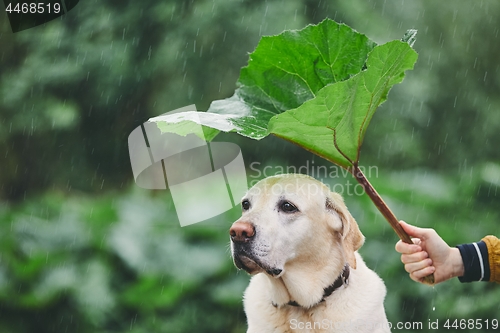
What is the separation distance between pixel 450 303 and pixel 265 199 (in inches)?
86.8

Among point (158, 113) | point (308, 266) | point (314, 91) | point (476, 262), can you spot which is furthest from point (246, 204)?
point (158, 113)

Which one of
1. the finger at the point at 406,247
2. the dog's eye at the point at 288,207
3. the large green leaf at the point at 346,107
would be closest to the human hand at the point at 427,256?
the finger at the point at 406,247

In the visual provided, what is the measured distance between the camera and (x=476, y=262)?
1633 millimetres

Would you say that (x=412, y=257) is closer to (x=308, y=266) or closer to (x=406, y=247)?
(x=406, y=247)

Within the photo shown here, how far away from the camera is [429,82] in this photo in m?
4.06

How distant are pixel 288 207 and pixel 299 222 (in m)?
0.06

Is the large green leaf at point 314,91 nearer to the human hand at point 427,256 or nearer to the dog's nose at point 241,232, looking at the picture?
the dog's nose at point 241,232

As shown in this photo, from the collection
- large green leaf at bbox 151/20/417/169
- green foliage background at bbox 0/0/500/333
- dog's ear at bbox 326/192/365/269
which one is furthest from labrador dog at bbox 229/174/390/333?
green foliage background at bbox 0/0/500/333

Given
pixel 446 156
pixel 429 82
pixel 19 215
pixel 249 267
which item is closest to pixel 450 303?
pixel 446 156

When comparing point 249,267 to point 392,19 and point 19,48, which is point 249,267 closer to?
point 392,19

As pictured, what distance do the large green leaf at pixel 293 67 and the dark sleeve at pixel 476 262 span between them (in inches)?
28.2

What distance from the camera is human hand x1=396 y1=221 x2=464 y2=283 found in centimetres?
154

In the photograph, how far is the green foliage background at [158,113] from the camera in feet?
11.2

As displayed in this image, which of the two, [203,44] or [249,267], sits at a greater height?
[249,267]
